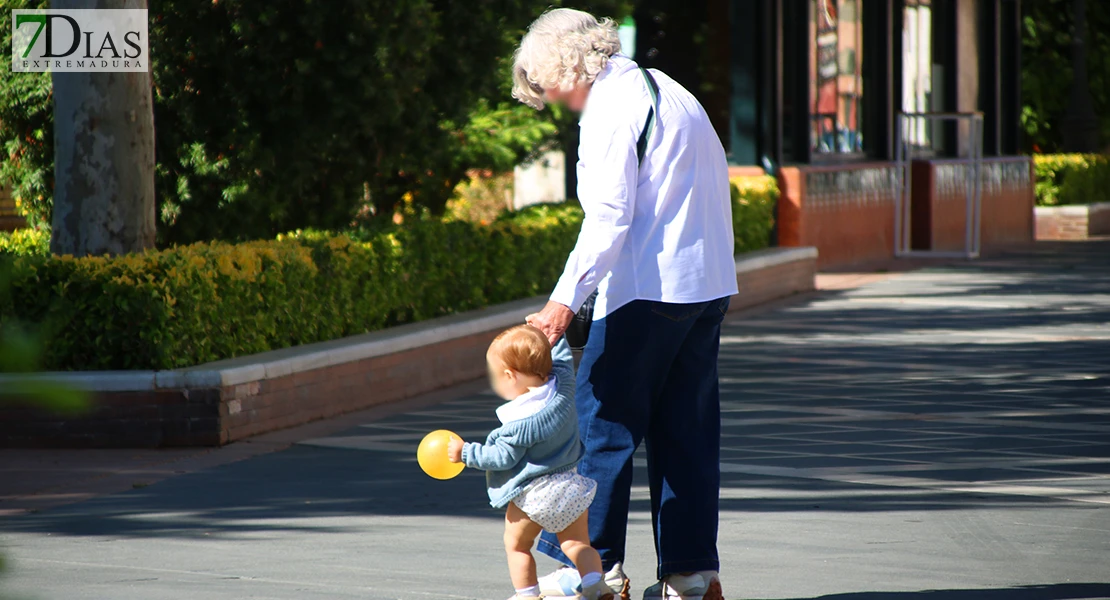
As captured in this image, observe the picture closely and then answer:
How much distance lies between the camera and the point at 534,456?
3.93 metres

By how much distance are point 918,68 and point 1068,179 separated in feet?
21.2

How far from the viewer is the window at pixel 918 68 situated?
2244 cm

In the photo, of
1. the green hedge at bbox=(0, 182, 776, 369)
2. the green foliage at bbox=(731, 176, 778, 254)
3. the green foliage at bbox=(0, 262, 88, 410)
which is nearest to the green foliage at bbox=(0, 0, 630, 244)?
the green hedge at bbox=(0, 182, 776, 369)

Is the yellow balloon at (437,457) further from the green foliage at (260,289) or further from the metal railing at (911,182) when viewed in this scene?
the metal railing at (911,182)

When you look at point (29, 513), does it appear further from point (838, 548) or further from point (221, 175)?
point (221, 175)

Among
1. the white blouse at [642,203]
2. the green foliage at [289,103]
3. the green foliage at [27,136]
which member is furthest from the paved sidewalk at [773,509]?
the green foliage at [27,136]

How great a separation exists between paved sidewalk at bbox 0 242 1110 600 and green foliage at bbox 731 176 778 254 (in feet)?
19.3

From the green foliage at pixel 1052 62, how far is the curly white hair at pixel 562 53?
96.2ft

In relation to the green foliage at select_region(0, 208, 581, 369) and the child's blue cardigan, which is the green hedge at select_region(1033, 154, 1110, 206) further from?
the child's blue cardigan

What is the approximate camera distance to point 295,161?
974cm

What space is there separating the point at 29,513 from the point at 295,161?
4463 millimetres

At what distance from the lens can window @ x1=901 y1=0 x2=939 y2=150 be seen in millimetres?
22438

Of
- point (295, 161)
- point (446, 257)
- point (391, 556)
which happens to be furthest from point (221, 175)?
point (391, 556)

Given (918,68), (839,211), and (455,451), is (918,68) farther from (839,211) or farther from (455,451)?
(455,451)
